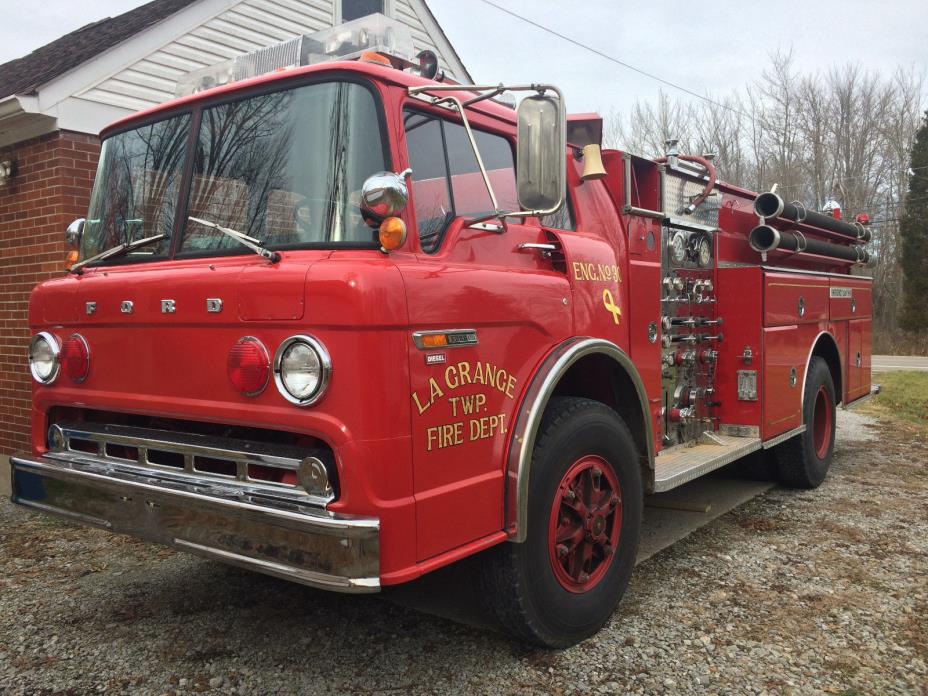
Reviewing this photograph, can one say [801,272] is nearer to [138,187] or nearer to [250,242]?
[250,242]

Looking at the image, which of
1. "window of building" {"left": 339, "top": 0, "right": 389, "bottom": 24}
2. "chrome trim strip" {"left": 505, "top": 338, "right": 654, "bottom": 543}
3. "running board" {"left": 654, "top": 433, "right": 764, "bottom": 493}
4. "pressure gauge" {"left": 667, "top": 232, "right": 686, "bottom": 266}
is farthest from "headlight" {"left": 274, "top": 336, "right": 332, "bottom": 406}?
"window of building" {"left": 339, "top": 0, "right": 389, "bottom": 24}

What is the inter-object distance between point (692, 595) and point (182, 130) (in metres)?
3.12

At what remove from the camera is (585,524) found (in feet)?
10.8

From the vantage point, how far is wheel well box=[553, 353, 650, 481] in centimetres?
366

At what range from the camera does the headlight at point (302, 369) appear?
2.40m

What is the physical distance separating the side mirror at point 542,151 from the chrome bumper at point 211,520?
123 cm

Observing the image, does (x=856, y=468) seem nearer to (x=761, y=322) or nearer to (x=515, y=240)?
(x=761, y=322)

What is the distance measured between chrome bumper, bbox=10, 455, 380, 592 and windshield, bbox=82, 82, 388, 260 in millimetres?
864

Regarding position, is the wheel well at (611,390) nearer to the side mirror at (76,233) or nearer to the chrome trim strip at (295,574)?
the chrome trim strip at (295,574)

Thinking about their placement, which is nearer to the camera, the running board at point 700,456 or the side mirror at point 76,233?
the side mirror at point 76,233

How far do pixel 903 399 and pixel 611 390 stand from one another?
9965 millimetres

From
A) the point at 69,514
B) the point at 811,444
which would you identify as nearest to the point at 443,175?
the point at 69,514

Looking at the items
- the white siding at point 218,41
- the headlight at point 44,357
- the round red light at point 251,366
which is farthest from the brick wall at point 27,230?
the round red light at point 251,366

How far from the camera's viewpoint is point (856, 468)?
22.4 ft
